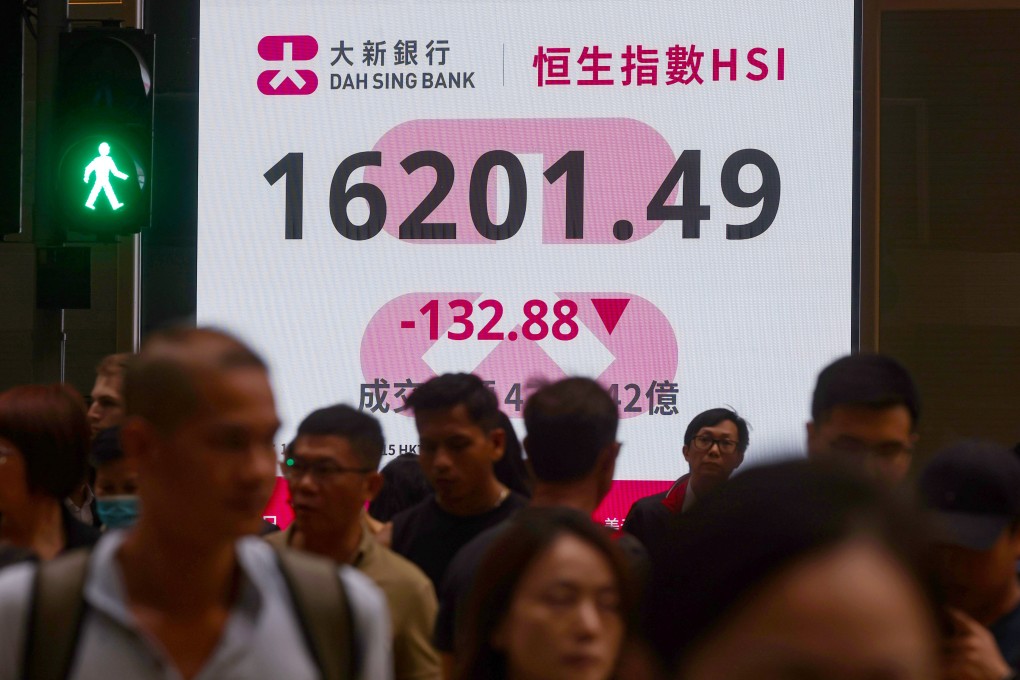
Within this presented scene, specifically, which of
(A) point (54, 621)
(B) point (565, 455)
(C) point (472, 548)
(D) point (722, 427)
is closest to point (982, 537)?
(B) point (565, 455)

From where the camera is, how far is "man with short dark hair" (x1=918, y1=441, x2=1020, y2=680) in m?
2.46

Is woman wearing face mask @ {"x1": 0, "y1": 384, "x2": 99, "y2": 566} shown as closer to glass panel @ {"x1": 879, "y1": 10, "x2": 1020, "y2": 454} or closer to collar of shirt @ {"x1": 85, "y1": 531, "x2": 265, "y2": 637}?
collar of shirt @ {"x1": 85, "y1": 531, "x2": 265, "y2": 637}

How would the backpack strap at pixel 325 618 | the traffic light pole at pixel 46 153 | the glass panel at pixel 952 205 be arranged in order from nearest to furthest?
1. the backpack strap at pixel 325 618
2. the traffic light pole at pixel 46 153
3. the glass panel at pixel 952 205

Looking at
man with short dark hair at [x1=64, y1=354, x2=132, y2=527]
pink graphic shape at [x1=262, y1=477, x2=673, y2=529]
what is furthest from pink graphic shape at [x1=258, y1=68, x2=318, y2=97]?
man with short dark hair at [x1=64, y1=354, x2=132, y2=527]

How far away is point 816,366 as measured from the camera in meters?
6.64

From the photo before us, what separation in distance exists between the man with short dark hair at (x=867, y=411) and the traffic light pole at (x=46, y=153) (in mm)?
3561

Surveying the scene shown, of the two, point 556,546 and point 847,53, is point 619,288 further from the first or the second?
point 556,546

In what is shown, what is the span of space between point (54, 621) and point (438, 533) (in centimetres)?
208

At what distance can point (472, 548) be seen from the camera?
10.3ft

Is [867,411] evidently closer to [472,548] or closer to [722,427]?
[472,548]

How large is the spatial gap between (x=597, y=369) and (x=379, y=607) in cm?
469

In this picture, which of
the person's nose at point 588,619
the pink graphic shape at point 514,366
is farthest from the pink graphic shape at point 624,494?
the person's nose at point 588,619

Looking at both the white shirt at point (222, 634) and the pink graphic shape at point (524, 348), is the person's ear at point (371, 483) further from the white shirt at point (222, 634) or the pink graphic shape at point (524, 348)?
the pink graphic shape at point (524, 348)

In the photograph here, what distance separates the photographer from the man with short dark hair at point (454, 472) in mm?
3787
